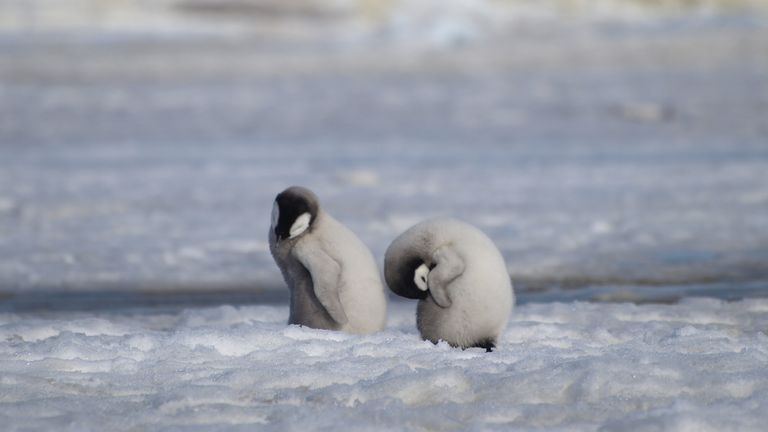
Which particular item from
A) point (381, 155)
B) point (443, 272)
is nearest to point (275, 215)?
point (443, 272)

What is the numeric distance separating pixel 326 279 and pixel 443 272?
400mm

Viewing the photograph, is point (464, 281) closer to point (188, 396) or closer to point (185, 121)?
point (188, 396)

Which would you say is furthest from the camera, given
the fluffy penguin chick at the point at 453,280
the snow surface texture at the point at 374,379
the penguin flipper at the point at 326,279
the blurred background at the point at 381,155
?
the blurred background at the point at 381,155

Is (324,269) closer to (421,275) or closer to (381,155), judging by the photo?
(421,275)

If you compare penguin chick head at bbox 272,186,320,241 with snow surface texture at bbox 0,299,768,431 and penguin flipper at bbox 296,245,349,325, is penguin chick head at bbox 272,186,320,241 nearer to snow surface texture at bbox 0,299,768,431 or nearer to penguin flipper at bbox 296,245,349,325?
penguin flipper at bbox 296,245,349,325

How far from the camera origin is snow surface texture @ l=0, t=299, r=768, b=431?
296cm

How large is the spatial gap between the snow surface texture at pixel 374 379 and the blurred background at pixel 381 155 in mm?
1552

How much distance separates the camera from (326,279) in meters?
3.88

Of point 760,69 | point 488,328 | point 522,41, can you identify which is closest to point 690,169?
point 488,328

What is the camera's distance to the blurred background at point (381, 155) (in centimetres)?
633

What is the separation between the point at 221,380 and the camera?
3.32 metres

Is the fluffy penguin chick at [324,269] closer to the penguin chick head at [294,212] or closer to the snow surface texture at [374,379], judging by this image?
the penguin chick head at [294,212]

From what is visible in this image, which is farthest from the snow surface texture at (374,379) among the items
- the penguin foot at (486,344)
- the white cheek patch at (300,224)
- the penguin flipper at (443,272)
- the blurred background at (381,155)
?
the blurred background at (381,155)

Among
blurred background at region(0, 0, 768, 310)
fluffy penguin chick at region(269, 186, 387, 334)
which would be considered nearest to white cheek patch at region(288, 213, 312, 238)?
fluffy penguin chick at region(269, 186, 387, 334)
